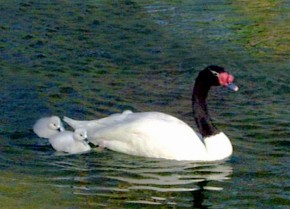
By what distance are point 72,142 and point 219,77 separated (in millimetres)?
1701

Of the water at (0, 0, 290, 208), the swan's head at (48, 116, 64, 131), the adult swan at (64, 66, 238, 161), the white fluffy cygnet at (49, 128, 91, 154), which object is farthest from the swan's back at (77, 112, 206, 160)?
the swan's head at (48, 116, 64, 131)

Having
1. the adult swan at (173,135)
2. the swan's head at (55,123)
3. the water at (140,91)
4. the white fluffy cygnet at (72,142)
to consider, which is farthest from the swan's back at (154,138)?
the swan's head at (55,123)

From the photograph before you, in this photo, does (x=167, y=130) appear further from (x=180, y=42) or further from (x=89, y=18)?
(x=89, y=18)

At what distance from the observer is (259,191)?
986cm

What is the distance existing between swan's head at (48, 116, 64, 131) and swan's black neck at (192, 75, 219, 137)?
1.50 m

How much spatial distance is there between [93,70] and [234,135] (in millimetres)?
3379

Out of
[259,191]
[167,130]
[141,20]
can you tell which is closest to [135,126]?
[167,130]

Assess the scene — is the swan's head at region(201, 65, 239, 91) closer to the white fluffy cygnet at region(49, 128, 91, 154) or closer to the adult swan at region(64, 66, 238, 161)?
the adult swan at region(64, 66, 238, 161)

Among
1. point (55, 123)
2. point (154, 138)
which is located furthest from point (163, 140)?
point (55, 123)

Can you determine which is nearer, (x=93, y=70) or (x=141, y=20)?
(x=93, y=70)

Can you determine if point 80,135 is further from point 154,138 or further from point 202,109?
point 202,109

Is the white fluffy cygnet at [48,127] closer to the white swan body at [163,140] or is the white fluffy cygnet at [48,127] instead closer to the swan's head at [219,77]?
the white swan body at [163,140]

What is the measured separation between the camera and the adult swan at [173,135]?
36.3ft

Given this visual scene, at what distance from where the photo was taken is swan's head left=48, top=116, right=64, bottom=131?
11.5 m
